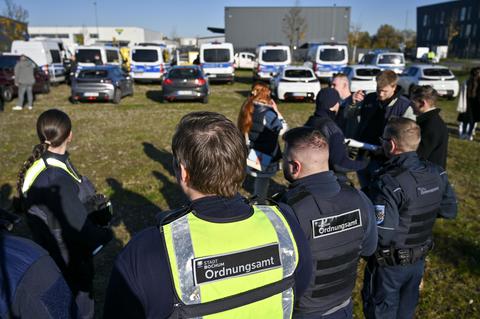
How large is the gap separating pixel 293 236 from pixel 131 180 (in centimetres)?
575

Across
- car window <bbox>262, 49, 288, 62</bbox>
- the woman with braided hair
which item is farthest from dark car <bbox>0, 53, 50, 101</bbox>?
the woman with braided hair

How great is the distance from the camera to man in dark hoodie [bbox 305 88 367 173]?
12.6ft

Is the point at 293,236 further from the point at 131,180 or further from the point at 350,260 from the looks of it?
the point at 131,180

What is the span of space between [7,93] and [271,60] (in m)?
12.6

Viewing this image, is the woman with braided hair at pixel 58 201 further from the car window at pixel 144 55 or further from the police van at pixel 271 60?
the car window at pixel 144 55

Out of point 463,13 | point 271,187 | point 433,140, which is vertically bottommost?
point 271,187

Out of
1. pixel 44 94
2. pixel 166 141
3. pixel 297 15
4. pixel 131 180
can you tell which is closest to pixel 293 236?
pixel 131 180

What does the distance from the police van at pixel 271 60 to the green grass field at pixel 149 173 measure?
5.86m

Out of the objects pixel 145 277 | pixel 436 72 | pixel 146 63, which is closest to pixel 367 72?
pixel 436 72

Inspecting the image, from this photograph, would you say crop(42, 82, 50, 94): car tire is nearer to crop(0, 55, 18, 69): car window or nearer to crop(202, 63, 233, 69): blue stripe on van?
crop(0, 55, 18, 69): car window

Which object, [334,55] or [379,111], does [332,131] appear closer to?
[379,111]

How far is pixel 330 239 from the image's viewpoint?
203 centimetres

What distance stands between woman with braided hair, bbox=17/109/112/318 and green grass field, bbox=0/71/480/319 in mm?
1197

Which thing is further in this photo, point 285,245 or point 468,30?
point 468,30
